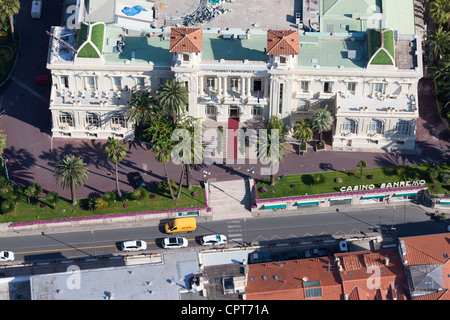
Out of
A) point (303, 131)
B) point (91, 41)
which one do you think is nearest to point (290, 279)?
point (303, 131)

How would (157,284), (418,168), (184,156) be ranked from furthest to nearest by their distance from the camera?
(418,168) → (184,156) → (157,284)

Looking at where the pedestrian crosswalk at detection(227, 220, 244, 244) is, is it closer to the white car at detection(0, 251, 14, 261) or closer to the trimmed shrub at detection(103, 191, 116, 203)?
the trimmed shrub at detection(103, 191, 116, 203)

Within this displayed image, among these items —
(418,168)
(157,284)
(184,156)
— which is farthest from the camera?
(418,168)

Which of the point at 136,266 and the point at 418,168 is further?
the point at 418,168

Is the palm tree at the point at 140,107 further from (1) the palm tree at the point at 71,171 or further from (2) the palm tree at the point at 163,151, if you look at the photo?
(1) the palm tree at the point at 71,171

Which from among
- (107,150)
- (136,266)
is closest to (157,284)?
(136,266)

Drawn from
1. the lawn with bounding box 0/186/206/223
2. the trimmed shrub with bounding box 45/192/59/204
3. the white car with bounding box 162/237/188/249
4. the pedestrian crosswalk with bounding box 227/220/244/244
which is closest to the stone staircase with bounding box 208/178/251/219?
the pedestrian crosswalk with bounding box 227/220/244/244
